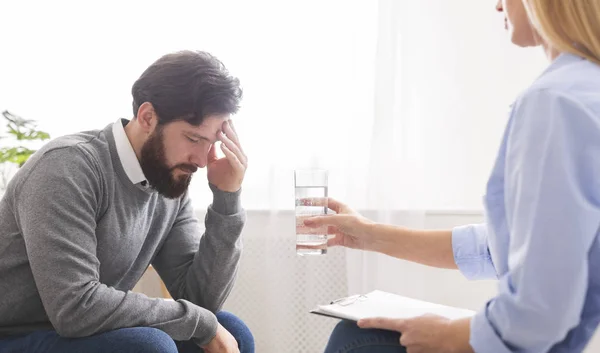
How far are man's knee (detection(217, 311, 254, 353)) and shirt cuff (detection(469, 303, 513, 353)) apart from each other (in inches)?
35.4

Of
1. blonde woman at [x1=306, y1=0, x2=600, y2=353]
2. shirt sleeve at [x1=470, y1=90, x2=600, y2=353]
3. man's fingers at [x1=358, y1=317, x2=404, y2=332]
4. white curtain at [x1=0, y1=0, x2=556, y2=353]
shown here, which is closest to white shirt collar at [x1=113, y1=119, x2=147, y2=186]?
man's fingers at [x1=358, y1=317, x2=404, y2=332]

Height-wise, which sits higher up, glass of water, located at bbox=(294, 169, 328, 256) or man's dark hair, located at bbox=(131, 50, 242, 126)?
man's dark hair, located at bbox=(131, 50, 242, 126)

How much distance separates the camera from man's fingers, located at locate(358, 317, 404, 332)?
109 centimetres

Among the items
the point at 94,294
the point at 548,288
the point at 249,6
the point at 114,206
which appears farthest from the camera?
the point at 249,6

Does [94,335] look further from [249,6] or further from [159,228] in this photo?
[249,6]

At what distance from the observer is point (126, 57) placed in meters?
2.89

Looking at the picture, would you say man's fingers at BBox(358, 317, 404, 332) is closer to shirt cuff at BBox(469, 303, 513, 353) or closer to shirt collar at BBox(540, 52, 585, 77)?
shirt cuff at BBox(469, 303, 513, 353)

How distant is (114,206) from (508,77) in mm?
1599

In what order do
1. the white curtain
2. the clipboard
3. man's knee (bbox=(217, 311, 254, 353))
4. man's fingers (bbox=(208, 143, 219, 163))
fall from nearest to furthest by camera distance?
the clipboard, man's knee (bbox=(217, 311, 254, 353)), man's fingers (bbox=(208, 143, 219, 163)), the white curtain

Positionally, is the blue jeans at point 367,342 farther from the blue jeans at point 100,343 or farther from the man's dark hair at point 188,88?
the man's dark hair at point 188,88

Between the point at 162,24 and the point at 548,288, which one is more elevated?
the point at 162,24

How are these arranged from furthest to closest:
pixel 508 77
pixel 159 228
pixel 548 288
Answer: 1. pixel 508 77
2. pixel 159 228
3. pixel 548 288

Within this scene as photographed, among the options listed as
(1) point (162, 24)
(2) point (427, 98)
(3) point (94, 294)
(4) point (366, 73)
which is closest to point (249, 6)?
(1) point (162, 24)

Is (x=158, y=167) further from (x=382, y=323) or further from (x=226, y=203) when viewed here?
(x=382, y=323)
